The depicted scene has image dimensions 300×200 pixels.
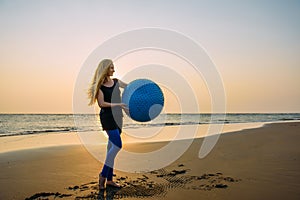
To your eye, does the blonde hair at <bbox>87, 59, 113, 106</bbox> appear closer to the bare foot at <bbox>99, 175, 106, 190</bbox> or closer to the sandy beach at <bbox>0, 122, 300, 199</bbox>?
the bare foot at <bbox>99, 175, 106, 190</bbox>

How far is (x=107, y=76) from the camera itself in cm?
437

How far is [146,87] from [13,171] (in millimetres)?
3281

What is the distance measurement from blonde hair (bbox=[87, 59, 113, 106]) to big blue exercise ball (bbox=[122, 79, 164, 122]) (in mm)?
444

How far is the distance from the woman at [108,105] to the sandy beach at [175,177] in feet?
1.21

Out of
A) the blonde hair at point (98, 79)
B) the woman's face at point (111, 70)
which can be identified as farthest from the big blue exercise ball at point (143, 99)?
the blonde hair at point (98, 79)

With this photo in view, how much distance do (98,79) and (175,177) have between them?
7.08 feet

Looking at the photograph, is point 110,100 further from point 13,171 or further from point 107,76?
point 13,171

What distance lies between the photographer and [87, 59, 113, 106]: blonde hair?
425cm

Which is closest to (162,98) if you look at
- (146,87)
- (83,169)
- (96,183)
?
(146,87)

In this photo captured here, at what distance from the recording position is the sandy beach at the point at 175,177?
407 centimetres

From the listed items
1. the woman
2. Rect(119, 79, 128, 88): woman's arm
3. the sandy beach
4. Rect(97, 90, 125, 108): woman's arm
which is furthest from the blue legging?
Rect(119, 79, 128, 88): woman's arm

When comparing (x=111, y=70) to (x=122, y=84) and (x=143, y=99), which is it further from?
(x=143, y=99)

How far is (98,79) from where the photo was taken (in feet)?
13.9

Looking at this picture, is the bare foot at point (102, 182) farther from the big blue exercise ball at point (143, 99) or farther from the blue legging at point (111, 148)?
A: the big blue exercise ball at point (143, 99)
